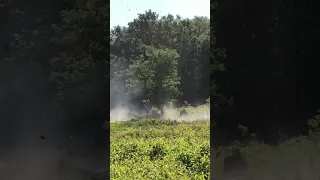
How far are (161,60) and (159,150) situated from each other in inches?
39.4

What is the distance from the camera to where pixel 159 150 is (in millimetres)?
3900

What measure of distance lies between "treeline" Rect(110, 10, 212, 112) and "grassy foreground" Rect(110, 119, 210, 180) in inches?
10.7

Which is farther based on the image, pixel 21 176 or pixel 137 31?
pixel 137 31

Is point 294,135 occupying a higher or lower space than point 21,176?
higher

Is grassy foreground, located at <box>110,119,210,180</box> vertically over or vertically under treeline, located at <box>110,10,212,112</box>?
under

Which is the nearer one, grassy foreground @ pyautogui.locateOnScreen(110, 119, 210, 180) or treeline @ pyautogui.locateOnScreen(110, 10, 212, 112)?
grassy foreground @ pyautogui.locateOnScreen(110, 119, 210, 180)

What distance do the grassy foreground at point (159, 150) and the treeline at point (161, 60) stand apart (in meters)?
0.27

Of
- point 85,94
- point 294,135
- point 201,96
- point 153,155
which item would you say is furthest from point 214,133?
point 201,96

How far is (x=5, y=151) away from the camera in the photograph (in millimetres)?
1817

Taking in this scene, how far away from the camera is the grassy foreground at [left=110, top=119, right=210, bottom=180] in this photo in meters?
3.56

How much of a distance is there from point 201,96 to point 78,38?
99.0 inches

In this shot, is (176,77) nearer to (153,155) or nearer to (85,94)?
(153,155)

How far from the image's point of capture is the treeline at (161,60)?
13.5 feet

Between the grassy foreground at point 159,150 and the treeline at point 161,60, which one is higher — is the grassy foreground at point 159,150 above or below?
below
